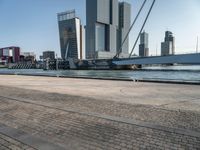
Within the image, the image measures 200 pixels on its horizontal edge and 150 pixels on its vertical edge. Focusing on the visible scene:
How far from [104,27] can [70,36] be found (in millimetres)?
20087

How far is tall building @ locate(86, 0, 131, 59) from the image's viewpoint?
428ft

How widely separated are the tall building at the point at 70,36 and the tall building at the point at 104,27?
6.20m

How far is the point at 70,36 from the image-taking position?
440ft

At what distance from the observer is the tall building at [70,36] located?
13462 cm

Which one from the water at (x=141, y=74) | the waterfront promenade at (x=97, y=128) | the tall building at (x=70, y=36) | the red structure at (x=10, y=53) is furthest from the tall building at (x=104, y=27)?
the waterfront promenade at (x=97, y=128)

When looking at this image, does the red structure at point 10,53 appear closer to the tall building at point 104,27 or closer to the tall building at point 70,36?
the tall building at point 70,36

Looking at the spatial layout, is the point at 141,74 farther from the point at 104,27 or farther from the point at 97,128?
the point at 104,27

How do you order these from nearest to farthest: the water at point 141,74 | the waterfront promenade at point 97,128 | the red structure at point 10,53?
1. the waterfront promenade at point 97,128
2. the water at point 141,74
3. the red structure at point 10,53

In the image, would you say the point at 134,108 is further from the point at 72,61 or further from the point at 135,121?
the point at 72,61

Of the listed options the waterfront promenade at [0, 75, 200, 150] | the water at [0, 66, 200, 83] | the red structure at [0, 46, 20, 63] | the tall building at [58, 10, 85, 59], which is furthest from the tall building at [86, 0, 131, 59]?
the waterfront promenade at [0, 75, 200, 150]

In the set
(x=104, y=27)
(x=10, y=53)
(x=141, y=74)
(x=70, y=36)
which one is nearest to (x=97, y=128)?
(x=141, y=74)

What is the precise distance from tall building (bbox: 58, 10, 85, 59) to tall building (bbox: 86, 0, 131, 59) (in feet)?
20.3

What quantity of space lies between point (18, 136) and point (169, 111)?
437cm

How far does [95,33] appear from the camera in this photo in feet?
428
